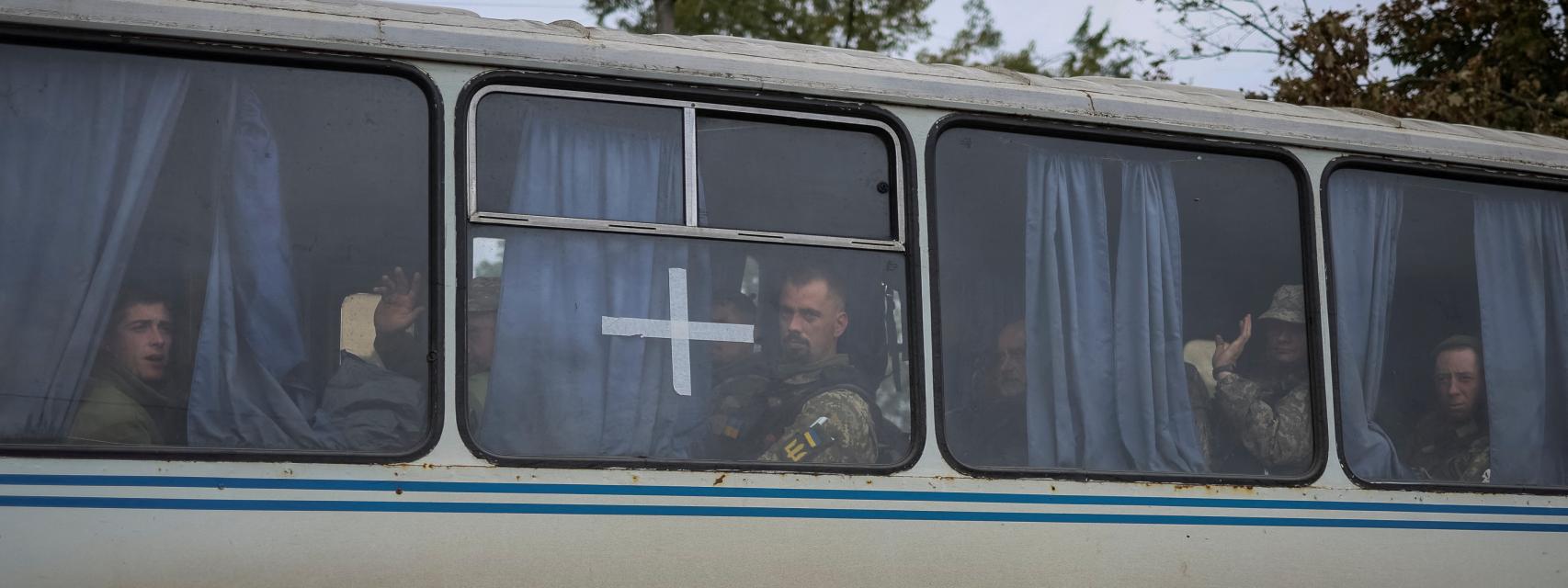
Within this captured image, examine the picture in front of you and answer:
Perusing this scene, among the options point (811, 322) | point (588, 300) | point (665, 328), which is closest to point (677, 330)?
point (665, 328)

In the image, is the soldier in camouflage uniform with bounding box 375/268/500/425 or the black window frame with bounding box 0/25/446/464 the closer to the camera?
the black window frame with bounding box 0/25/446/464

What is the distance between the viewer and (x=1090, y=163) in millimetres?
4719

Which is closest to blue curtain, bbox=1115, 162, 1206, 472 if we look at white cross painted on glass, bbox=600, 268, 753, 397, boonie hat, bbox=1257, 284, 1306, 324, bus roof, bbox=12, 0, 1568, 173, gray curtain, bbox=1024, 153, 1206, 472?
gray curtain, bbox=1024, 153, 1206, 472

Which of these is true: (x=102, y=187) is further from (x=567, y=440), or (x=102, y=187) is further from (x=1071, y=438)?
(x=1071, y=438)

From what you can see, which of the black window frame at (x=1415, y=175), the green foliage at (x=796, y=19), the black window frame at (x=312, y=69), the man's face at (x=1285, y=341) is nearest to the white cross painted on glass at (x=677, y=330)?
the black window frame at (x=312, y=69)

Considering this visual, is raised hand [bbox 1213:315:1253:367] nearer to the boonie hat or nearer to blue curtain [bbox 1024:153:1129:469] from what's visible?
the boonie hat

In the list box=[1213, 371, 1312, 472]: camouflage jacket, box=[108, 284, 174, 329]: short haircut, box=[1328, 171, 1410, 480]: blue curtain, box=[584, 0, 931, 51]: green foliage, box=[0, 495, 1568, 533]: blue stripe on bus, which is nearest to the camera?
box=[0, 495, 1568, 533]: blue stripe on bus

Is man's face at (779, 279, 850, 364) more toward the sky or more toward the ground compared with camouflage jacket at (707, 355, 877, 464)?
more toward the sky

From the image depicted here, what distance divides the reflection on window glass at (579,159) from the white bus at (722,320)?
1cm

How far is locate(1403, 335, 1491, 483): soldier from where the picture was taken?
4969 millimetres

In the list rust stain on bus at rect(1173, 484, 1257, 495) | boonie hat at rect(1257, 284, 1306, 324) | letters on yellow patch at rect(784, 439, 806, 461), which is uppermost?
boonie hat at rect(1257, 284, 1306, 324)

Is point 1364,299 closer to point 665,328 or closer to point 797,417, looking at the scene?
point 797,417

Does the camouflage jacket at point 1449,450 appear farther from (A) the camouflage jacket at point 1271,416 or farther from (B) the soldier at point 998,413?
(B) the soldier at point 998,413

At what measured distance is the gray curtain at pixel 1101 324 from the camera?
453cm
